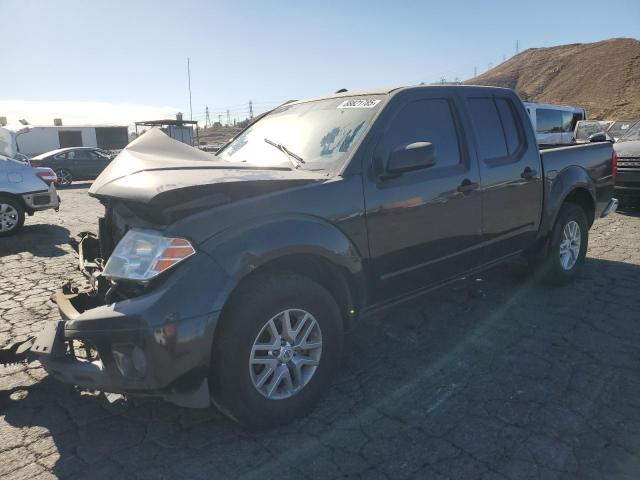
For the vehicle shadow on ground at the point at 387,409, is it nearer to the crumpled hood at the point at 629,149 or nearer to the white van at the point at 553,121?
the crumpled hood at the point at 629,149

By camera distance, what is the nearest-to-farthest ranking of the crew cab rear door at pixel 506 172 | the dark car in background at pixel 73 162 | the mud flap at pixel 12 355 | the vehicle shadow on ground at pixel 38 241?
the mud flap at pixel 12 355
the crew cab rear door at pixel 506 172
the vehicle shadow on ground at pixel 38 241
the dark car in background at pixel 73 162

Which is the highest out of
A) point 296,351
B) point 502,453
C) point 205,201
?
point 205,201

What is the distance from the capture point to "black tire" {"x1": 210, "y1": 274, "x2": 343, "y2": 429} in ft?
8.32

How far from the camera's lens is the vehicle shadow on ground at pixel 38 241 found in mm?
7391

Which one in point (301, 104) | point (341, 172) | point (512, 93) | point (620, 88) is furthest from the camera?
point (620, 88)

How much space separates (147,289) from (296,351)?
0.90 metres

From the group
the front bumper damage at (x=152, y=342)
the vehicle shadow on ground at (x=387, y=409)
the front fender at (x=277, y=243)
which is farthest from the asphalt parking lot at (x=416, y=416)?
the front fender at (x=277, y=243)

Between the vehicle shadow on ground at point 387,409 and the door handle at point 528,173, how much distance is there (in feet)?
4.02

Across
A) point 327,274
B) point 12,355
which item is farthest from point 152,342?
point 12,355

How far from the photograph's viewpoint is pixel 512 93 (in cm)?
458

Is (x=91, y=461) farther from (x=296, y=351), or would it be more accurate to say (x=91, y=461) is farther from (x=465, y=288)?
(x=465, y=288)

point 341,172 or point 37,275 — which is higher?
point 341,172

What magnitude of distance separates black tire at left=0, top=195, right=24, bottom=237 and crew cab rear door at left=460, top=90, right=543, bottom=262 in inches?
310

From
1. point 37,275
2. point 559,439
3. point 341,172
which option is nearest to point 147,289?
point 341,172
